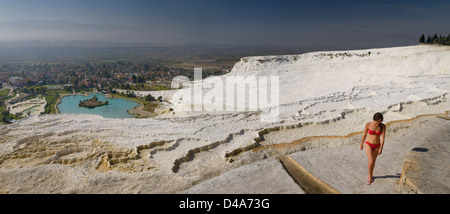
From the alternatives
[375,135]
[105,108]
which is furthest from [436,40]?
[105,108]

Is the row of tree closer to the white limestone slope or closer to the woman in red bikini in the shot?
the white limestone slope

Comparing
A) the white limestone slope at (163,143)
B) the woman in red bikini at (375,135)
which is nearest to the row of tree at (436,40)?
the white limestone slope at (163,143)

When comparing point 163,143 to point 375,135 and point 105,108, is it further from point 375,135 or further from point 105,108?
point 105,108

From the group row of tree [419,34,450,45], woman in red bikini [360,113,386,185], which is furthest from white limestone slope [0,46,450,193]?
row of tree [419,34,450,45]

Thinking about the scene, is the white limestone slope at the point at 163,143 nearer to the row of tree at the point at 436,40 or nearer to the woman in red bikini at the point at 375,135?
the woman in red bikini at the point at 375,135

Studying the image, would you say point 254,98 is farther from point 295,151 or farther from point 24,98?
point 24,98

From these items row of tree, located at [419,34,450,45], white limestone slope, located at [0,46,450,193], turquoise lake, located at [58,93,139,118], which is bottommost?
turquoise lake, located at [58,93,139,118]

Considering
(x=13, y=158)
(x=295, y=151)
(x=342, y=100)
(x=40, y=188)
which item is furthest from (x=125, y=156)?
(x=342, y=100)

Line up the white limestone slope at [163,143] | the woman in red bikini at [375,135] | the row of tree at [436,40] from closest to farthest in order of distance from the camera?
the woman in red bikini at [375,135], the white limestone slope at [163,143], the row of tree at [436,40]

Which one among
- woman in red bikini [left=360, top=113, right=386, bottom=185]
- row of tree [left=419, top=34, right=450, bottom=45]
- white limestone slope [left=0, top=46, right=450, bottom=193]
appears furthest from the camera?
row of tree [left=419, top=34, right=450, bottom=45]
